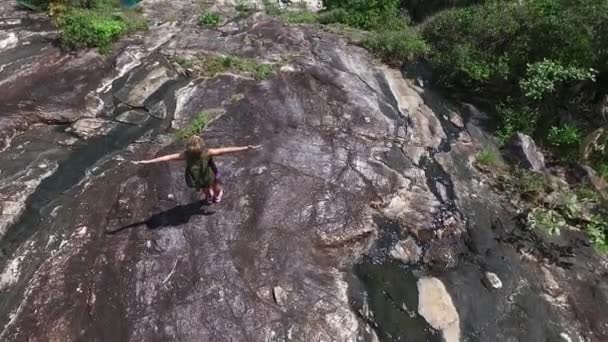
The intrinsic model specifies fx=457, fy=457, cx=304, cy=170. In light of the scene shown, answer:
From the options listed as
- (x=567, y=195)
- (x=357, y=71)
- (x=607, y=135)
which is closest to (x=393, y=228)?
(x=567, y=195)

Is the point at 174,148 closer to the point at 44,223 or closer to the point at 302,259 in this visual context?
the point at 44,223

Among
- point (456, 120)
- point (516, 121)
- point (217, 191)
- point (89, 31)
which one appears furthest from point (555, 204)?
point (89, 31)

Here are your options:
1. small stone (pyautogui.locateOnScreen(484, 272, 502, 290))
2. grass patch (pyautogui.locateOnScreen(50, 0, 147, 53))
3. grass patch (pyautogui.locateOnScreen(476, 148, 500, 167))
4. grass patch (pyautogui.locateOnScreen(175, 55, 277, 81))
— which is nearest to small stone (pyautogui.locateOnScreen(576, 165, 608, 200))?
grass patch (pyautogui.locateOnScreen(476, 148, 500, 167))

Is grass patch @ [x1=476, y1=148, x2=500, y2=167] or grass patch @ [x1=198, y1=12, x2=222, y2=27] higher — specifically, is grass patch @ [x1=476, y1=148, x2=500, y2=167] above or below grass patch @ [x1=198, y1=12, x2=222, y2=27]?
below

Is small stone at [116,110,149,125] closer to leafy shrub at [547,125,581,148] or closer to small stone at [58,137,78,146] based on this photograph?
small stone at [58,137,78,146]

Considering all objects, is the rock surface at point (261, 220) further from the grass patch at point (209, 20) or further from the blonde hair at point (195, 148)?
the grass patch at point (209, 20)

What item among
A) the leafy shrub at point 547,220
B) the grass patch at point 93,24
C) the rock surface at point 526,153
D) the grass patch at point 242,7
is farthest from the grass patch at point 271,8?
the leafy shrub at point 547,220
